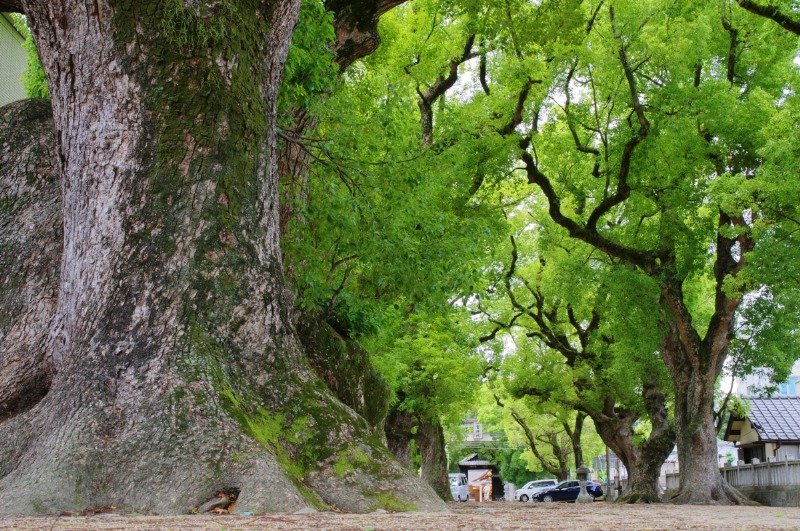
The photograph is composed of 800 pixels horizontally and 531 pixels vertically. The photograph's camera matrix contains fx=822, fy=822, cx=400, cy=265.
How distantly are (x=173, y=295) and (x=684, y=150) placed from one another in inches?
715

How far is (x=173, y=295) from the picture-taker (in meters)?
6.14

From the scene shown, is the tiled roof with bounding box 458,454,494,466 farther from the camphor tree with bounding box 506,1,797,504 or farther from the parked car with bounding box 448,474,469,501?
the camphor tree with bounding box 506,1,797,504

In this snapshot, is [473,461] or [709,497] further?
[473,461]

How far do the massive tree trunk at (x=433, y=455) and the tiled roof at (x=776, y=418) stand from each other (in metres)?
13.2

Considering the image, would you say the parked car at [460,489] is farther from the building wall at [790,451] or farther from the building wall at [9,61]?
the building wall at [9,61]

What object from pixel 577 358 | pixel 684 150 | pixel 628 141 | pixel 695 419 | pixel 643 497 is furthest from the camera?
pixel 577 358

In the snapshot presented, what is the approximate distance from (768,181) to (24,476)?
15929 millimetres

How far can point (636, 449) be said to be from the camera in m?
33.9

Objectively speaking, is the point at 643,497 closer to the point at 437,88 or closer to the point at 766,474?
the point at 766,474

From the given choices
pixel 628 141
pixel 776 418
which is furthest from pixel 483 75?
pixel 776 418

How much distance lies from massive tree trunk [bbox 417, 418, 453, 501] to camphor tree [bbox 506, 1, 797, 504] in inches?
368

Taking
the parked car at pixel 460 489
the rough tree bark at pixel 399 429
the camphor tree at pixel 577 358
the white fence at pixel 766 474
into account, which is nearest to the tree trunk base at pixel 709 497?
the white fence at pixel 766 474

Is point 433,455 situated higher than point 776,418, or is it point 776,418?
point 776,418

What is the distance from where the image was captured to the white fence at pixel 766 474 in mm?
24656
